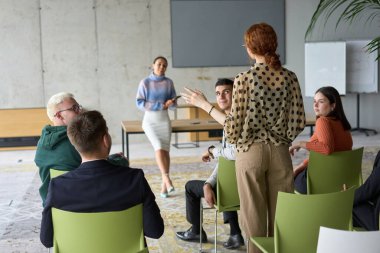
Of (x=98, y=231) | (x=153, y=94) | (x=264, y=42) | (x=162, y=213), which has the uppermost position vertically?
(x=264, y=42)

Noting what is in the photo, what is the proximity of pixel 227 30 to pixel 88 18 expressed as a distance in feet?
8.24

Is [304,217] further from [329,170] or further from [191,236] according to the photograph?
[191,236]

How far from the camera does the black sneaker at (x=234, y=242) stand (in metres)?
4.24

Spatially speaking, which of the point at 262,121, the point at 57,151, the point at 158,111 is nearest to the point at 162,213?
the point at 158,111

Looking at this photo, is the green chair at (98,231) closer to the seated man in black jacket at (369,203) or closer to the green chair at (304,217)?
the green chair at (304,217)

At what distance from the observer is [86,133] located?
2430 millimetres

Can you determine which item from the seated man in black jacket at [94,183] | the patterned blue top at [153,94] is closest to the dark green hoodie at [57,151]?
the seated man in black jacket at [94,183]

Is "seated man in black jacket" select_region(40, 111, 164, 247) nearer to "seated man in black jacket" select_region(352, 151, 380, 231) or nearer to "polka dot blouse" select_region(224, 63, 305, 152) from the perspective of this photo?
"polka dot blouse" select_region(224, 63, 305, 152)

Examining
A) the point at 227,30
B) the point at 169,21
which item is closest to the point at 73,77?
the point at 169,21

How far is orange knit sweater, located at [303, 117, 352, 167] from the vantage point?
4.00 m

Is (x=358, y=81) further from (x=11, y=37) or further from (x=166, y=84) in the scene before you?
(x=11, y=37)

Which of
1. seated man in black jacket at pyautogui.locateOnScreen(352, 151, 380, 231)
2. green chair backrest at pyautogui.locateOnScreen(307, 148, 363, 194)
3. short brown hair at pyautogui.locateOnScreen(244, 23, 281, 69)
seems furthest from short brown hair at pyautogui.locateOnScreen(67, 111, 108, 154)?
green chair backrest at pyautogui.locateOnScreen(307, 148, 363, 194)

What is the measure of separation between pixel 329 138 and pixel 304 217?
59.7 inches

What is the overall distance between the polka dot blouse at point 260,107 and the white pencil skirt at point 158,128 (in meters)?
3.20
